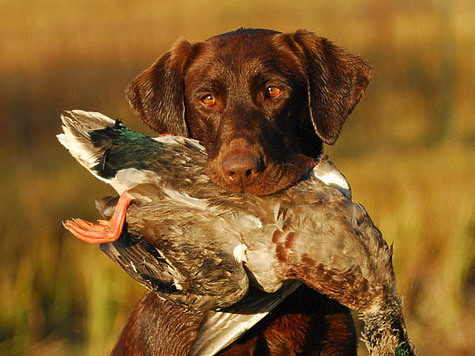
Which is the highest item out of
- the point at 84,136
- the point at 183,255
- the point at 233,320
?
the point at 84,136

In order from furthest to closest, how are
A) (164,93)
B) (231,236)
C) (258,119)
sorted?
1. (164,93)
2. (258,119)
3. (231,236)

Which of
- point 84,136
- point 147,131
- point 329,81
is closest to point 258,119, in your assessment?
point 329,81

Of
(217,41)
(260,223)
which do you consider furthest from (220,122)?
(260,223)

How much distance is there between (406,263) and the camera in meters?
6.18

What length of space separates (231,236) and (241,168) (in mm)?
354

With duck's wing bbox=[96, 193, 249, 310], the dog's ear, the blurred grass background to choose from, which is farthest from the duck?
the blurred grass background

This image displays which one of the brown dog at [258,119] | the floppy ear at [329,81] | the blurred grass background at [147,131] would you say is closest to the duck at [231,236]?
the brown dog at [258,119]

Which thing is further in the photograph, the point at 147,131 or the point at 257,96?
the point at 147,131

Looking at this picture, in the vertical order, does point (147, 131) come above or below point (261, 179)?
below

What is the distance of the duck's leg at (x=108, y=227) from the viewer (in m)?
2.52

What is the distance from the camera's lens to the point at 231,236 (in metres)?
2.46

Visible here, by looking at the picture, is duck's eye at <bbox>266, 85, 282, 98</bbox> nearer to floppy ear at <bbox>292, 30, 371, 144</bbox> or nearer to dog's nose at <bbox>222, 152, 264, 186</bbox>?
floppy ear at <bbox>292, 30, 371, 144</bbox>

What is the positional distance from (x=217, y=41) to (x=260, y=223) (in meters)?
1.32

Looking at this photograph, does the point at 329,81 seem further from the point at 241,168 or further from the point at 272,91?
the point at 241,168
